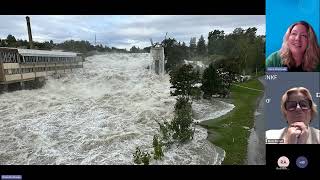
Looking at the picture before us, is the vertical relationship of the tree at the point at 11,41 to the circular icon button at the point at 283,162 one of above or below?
above

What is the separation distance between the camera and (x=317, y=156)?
1.97 metres

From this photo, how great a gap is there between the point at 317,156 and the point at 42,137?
1507 mm

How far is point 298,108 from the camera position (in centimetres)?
196

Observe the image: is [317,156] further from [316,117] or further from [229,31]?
[229,31]

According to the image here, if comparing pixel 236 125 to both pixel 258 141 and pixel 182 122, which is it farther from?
pixel 182 122

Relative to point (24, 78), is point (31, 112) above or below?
below

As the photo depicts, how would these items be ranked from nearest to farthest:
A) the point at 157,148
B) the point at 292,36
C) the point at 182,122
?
1. the point at 292,36
2. the point at 157,148
3. the point at 182,122

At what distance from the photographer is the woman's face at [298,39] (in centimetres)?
191

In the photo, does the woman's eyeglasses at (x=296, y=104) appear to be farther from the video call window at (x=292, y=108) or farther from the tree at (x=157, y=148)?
the tree at (x=157, y=148)

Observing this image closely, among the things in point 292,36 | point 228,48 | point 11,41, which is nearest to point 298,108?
point 292,36

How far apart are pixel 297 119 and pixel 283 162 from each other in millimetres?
235

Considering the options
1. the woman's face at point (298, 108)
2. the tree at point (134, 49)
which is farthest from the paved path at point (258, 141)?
the tree at point (134, 49)

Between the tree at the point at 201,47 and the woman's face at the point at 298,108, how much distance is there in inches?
20.8
